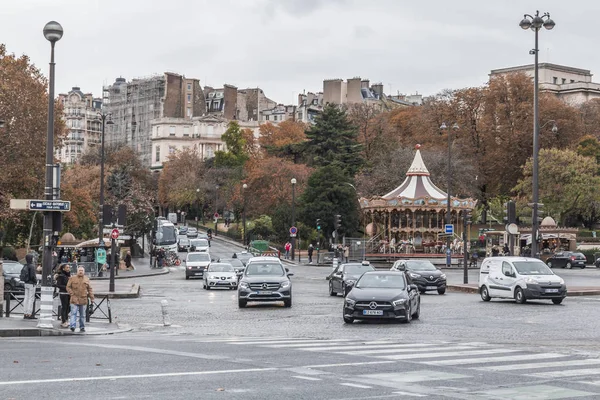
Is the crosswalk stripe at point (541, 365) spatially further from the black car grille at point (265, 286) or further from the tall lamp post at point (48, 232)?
the black car grille at point (265, 286)

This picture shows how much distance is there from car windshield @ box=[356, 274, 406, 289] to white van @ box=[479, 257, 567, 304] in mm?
8183

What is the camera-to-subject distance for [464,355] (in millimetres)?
17359

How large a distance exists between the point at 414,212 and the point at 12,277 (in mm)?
37261

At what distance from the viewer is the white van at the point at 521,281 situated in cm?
3269

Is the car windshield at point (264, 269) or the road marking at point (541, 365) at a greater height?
the car windshield at point (264, 269)

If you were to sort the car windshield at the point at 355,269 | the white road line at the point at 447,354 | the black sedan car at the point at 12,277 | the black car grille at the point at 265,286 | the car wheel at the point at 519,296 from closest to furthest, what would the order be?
the white road line at the point at 447,354 < the black car grille at the point at 265,286 < the car wheel at the point at 519,296 < the car windshield at the point at 355,269 < the black sedan car at the point at 12,277

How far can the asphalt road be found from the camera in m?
12.9

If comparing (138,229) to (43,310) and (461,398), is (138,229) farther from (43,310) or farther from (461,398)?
(461,398)

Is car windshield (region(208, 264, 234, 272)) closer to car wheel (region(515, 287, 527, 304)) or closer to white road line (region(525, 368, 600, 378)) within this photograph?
car wheel (region(515, 287, 527, 304))

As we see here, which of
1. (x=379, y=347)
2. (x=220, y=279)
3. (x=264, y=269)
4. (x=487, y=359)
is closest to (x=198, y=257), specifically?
(x=220, y=279)

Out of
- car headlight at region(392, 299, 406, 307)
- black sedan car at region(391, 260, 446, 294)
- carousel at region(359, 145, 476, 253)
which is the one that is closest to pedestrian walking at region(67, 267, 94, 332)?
car headlight at region(392, 299, 406, 307)

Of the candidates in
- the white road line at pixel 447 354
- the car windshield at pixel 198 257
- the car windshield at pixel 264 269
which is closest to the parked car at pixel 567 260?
the car windshield at pixel 198 257

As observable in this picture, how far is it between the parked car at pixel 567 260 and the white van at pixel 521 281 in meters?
39.8

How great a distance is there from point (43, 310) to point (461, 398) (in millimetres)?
14570
